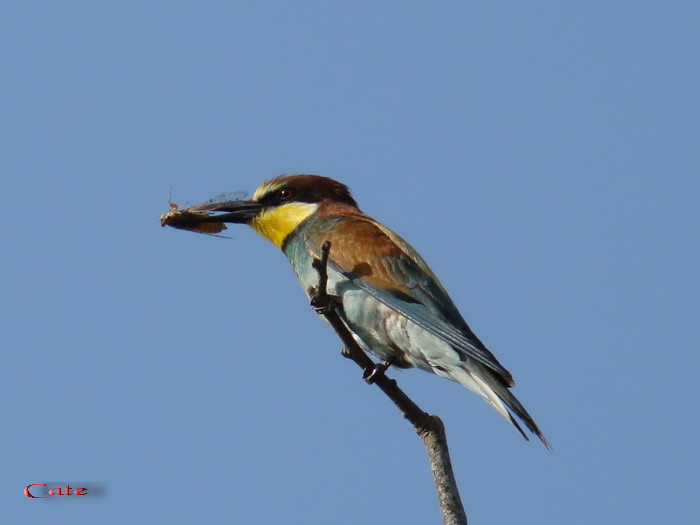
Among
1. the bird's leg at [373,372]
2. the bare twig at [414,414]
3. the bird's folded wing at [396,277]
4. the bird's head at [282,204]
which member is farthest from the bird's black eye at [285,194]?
the bird's leg at [373,372]

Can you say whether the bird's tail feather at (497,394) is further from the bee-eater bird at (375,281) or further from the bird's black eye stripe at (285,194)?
the bird's black eye stripe at (285,194)

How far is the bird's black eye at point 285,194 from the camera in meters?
6.08

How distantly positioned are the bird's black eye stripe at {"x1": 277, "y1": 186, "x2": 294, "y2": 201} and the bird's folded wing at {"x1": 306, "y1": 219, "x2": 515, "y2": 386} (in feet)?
1.52

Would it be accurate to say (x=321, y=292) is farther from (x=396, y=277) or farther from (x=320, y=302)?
(x=396, y=277)

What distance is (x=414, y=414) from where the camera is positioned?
4.28 m

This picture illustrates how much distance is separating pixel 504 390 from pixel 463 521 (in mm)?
938

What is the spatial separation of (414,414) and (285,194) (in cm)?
223

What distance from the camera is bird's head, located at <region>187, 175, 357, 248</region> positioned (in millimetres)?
5965

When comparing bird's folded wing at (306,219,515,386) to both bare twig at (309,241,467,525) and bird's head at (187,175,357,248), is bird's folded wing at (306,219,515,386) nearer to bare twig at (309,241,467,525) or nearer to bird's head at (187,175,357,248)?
bird's head at (187,175,357,248)

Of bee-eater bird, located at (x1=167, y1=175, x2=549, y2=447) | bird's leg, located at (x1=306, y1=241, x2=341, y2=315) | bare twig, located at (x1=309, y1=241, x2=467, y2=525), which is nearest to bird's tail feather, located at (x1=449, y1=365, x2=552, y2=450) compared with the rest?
bee-eater bird, located at (x1=167, y1=175, x2=549, y2=447)

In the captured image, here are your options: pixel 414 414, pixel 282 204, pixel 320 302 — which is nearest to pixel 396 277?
pixel 320 302

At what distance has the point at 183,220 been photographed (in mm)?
6266

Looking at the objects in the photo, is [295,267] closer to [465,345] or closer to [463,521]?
[465,345]

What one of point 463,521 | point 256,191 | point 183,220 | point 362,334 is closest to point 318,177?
point 256,191
